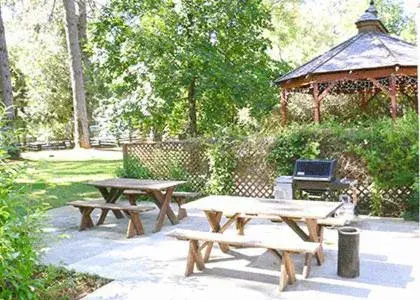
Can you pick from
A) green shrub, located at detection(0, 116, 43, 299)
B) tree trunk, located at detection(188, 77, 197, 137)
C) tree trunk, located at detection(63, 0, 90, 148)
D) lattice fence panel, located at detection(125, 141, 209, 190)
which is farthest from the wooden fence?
tree trunk, located at detection(63, 0, 90, 148)

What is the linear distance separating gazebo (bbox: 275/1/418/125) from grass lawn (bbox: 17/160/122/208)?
5754 mm

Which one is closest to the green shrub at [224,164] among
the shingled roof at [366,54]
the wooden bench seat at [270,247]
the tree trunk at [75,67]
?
the shingled roof at [366,54]

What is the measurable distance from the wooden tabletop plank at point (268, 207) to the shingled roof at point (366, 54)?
6608 millimetres

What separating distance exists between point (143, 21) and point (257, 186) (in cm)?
598

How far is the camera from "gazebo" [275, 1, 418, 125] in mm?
10875

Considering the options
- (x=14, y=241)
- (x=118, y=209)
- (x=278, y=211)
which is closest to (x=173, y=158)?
(x=118, y=209)

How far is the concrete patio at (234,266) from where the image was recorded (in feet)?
14.6

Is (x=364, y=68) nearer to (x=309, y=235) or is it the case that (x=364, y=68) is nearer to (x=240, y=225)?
(x=240, y=225)

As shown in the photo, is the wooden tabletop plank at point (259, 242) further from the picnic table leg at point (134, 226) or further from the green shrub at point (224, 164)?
the green shrub at point (224, 164)

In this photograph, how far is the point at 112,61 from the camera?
503 inches

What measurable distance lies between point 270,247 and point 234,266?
3.08 feet

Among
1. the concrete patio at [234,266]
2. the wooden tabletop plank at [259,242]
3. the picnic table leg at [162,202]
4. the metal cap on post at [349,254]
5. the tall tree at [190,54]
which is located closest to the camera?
the wooden tabletop plank at [259,242]

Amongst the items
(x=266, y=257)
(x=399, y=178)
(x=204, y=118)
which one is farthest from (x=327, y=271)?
(x=204, y=118)

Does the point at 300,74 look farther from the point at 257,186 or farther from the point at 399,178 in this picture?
the point at 399,178
